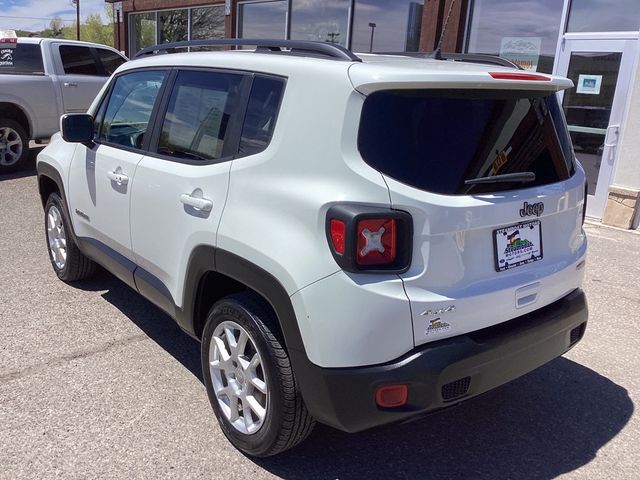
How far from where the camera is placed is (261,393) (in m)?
2.60

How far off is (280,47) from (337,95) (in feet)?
2.35

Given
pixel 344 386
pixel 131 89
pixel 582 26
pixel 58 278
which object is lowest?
pixel 58 278

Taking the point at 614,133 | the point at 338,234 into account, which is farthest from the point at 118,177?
the point at 614,133

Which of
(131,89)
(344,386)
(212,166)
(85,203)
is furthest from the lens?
(85,203)

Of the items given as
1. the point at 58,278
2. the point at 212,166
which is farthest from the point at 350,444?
the point at 58,278

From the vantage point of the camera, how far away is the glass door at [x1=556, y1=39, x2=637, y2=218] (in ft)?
23.7

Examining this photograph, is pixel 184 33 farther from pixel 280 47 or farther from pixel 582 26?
pixel 280 47

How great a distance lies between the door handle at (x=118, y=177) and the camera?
3398 mm

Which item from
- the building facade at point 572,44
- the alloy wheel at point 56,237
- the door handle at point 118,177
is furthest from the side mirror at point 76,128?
the building facade at point 572,44

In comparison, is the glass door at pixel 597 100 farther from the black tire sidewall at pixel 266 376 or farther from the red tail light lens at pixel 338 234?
the red tail light lens at pixel 338 234

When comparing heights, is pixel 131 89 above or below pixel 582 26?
below

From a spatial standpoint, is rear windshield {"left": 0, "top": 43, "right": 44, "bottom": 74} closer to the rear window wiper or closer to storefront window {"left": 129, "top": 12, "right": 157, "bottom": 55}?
storefront window {"left": 129, "top": 12, "right": 157, "bottom": 55}

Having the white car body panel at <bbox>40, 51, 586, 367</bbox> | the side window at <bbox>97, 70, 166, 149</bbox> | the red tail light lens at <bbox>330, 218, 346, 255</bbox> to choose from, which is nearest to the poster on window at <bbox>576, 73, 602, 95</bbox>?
the white car body panel at <bbox>40, 51, 586, 367</bbox>

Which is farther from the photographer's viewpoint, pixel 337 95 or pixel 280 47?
pixel 280 47
